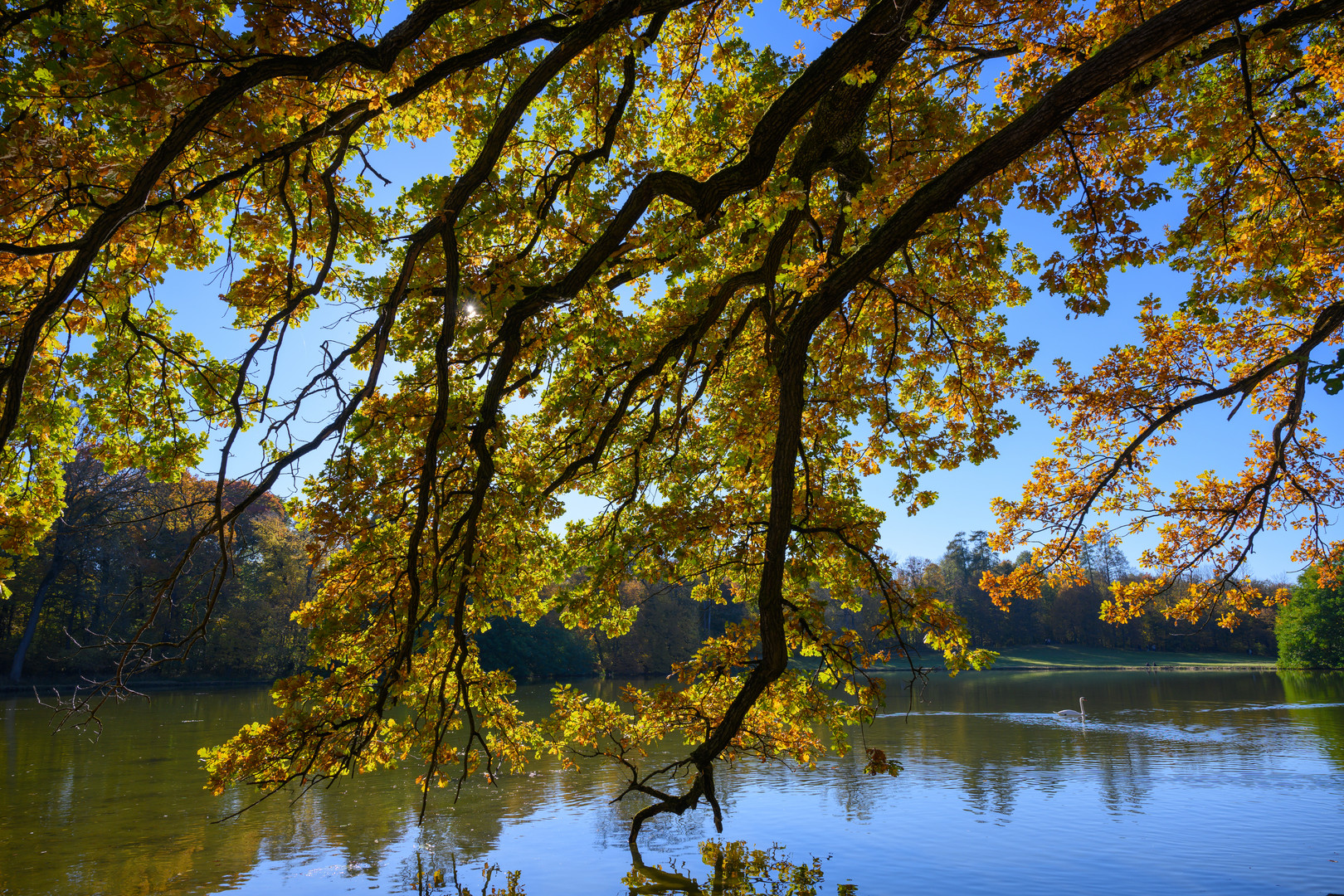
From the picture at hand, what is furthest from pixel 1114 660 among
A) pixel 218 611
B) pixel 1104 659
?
pixel 218 611

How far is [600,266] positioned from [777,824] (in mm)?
9838

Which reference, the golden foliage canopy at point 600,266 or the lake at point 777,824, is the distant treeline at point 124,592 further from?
the golden foliage canopy at point 600,266

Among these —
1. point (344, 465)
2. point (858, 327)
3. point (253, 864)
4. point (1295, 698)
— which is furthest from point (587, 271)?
point (1295, 698)

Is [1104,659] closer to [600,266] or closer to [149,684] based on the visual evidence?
[149,684]

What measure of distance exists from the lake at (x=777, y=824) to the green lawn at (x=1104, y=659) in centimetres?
4612

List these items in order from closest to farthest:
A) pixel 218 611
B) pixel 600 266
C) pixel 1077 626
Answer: pixel 600 266, pixel 218 611, pixel 1077 626

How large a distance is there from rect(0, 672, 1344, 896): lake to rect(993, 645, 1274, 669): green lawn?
46.1 metres

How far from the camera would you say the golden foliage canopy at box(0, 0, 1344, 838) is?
13.0 ft

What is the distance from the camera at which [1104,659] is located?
66.1 metres

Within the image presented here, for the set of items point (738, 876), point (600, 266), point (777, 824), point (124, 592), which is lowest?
point (777, 824)

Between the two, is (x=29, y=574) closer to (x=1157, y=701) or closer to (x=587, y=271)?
→ (x=587, y=271)

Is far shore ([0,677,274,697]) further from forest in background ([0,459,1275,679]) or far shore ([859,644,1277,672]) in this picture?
far shore ([859,644,1277,672])

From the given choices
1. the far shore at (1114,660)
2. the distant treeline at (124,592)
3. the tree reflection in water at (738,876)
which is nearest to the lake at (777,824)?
the tree reflection in water at (738,876)

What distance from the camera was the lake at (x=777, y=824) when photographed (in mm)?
9242
